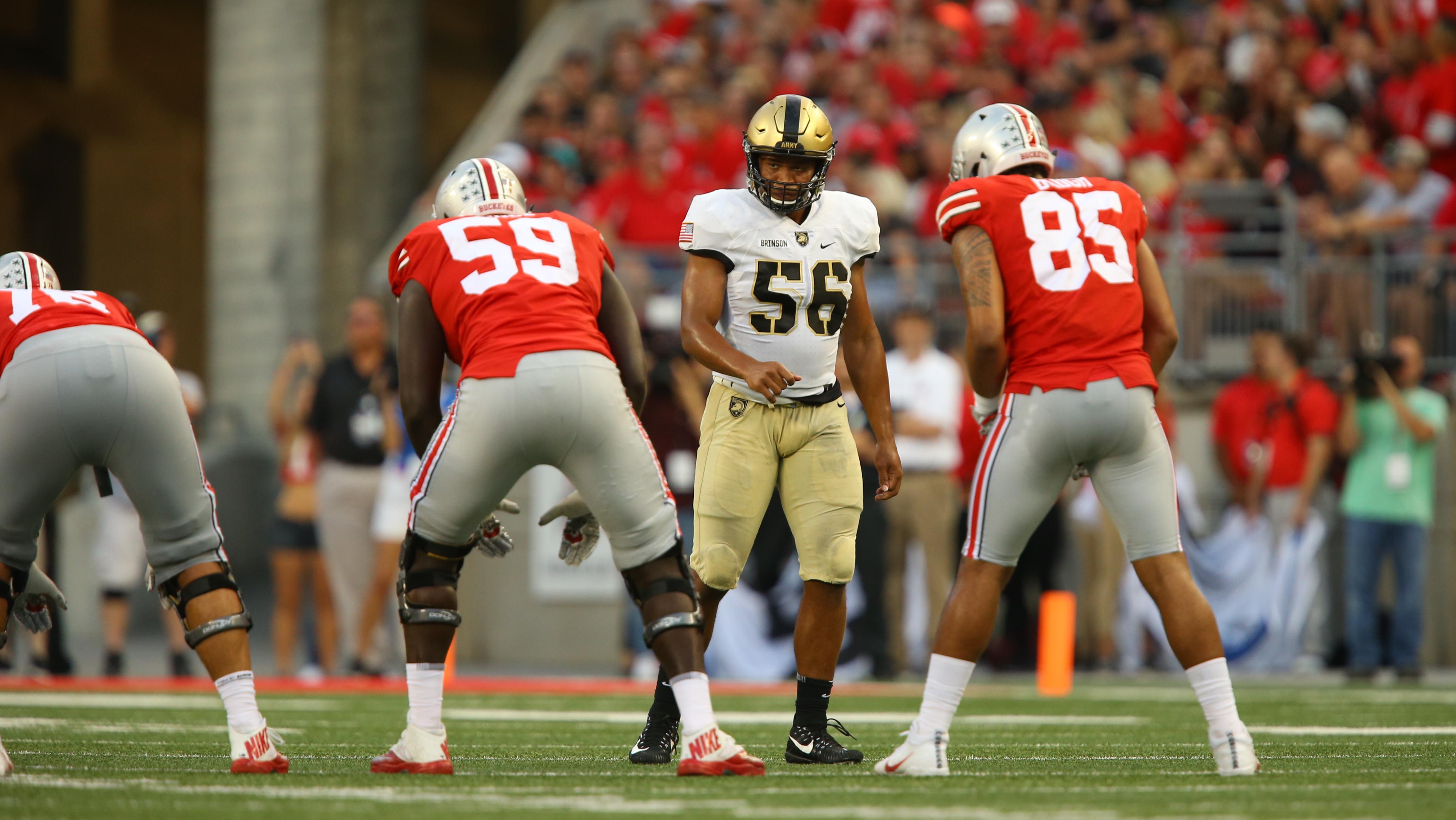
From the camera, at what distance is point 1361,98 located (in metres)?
13.6

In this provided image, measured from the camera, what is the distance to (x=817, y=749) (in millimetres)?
5953

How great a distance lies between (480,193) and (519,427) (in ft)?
3.07

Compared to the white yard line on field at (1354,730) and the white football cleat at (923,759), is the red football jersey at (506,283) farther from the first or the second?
the white yard line on field at (1354,730)

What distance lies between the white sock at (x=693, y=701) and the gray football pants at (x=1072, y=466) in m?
0.93

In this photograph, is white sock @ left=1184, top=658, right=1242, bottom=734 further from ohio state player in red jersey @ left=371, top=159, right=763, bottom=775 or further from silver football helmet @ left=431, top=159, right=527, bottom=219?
silver football helmet @ left=431, top=159, right=527, bottom=219

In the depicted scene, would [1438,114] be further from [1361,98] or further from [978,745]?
[978,745]

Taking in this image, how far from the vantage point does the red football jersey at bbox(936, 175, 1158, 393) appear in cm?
538

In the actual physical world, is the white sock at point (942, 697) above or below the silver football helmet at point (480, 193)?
below

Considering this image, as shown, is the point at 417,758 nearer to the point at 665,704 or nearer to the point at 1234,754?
the point at 665,704

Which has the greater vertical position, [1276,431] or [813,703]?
[1276,431]

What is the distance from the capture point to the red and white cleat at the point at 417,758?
5277 mm

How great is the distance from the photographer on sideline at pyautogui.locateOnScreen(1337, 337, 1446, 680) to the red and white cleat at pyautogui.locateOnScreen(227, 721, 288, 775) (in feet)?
25.0

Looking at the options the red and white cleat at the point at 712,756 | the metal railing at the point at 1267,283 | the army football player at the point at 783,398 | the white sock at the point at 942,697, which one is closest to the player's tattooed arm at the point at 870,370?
the army football player at the point at 783,398

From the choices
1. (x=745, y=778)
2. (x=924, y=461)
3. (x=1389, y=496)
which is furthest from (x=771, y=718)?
(x=1389, y=496)
